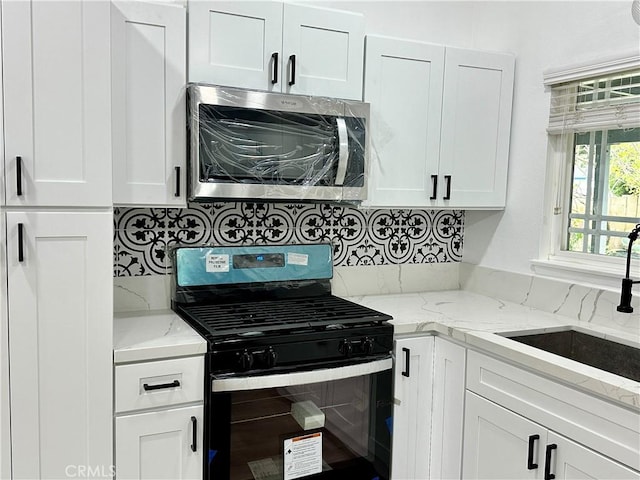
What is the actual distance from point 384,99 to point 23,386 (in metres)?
1.79

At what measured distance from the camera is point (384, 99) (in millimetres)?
2557

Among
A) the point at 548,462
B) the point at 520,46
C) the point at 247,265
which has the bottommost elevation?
the point at 548,462

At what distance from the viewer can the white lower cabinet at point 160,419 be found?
6.34 feet

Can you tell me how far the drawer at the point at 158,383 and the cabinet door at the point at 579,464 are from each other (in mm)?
1213

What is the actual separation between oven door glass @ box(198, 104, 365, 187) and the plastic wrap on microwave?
0.44m

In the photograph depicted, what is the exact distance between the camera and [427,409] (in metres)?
2.45

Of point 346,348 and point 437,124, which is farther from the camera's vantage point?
point 437,124

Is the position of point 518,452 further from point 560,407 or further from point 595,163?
point 595,163

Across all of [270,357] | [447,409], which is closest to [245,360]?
[270,357]

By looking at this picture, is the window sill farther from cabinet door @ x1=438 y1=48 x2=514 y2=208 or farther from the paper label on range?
the paper label on range

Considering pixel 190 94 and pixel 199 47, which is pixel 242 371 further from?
pixel 199 47

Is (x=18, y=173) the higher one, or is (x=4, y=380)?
(x=18, y=173)

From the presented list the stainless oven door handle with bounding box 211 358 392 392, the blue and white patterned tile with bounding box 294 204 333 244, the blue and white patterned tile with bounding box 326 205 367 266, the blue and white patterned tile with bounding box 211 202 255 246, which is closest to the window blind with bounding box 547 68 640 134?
the blue and white patterned tile with bounding box 326 205 367 266

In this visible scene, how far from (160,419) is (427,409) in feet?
3.66
